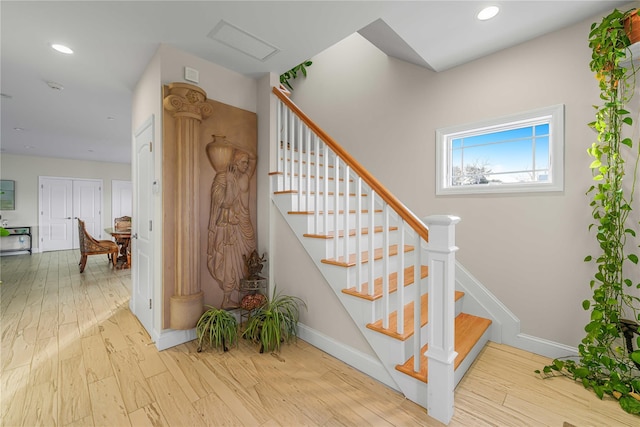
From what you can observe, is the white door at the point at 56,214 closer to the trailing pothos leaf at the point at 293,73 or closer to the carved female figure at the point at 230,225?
the trailing pothos leaf at the point at 293,73

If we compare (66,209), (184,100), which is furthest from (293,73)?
(66,209)

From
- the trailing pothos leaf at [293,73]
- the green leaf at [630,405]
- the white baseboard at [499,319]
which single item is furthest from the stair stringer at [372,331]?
the trailing pothos leaf at [293,73]

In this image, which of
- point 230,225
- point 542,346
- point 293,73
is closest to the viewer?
point 542,346

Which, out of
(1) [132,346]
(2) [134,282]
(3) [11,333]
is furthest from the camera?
(2) [134,282]

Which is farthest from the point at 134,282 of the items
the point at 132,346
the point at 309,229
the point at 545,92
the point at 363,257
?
the point at 545,92

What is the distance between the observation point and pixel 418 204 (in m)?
2.79

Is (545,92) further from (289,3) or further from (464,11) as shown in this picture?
(289,3)

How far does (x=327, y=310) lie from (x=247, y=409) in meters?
0.87

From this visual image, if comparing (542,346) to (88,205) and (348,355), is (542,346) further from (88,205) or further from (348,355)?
(88,205)

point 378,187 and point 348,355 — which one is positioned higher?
point 378,187

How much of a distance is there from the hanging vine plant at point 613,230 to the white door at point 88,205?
10.0 meters

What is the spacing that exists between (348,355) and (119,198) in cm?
899

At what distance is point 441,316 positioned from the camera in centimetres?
151

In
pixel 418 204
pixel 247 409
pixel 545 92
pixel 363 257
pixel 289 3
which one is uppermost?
pixel 289 3
